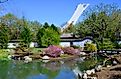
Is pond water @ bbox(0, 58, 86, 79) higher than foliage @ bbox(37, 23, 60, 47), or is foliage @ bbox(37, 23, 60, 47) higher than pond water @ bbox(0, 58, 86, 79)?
foliage @ bbox(37, 23, 60, 47)

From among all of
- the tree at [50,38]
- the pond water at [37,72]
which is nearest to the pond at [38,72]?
the pond water at [37,72]

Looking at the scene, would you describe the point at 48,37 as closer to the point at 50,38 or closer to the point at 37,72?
the point at 50,38

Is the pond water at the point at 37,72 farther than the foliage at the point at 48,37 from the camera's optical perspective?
No

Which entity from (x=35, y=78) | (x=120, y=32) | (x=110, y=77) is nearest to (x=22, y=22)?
(x=120, y=32)

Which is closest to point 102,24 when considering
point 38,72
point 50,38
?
point 50,38

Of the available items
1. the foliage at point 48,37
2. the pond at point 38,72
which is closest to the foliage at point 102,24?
the foliage at point 48,37

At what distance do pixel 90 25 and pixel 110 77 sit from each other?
123 ft

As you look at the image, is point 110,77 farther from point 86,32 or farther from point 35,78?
point 86,32

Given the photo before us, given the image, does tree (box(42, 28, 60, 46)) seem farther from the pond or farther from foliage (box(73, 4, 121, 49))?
the pond

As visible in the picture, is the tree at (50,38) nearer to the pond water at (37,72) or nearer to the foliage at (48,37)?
the foliage at (48,37)

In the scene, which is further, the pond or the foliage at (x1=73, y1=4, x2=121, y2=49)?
the foliage at (x1=73, y1=4, x2=121, y2=49)

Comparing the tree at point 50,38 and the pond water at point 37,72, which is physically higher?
the tree at point 50,38

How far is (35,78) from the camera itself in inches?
733

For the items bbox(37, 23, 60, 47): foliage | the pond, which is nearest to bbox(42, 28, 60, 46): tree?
bbox(37, 23, 60, 47): foliage
